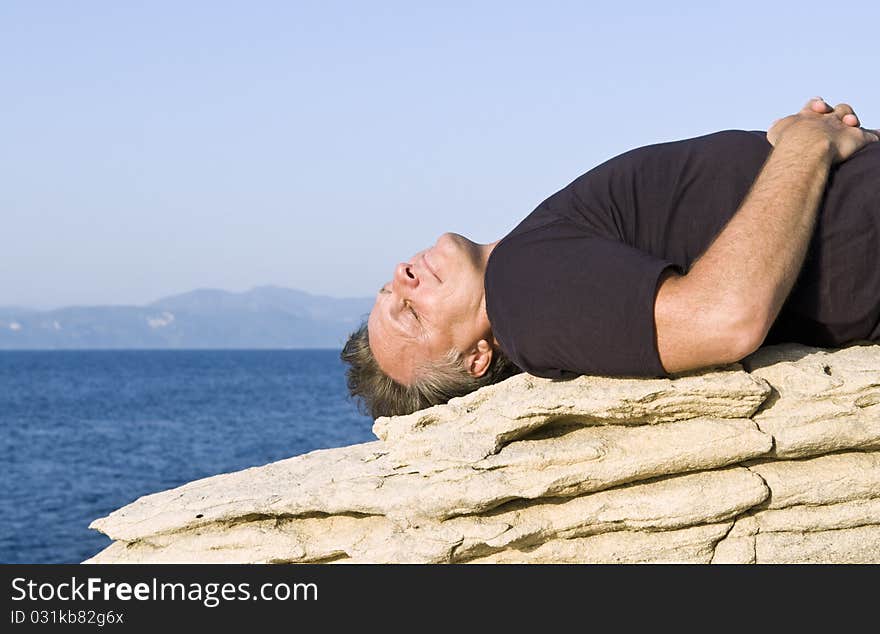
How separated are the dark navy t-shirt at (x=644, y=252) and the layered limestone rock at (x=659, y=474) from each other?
23 centimetres

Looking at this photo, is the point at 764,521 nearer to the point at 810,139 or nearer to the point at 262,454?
the point at 810,139

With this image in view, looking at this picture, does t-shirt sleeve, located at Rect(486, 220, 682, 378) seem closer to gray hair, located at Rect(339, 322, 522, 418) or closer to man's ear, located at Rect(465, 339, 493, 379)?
man's ear, located at Rect(465, 339, 493, 379)

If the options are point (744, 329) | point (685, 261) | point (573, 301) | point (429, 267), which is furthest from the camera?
point (429, 267)

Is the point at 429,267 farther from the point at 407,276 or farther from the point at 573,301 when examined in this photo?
the point at 573,301

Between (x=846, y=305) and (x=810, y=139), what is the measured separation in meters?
0.82

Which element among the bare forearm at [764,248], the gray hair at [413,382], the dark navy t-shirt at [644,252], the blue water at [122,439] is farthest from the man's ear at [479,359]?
the blue water at [122,439]

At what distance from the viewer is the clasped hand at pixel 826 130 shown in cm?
507

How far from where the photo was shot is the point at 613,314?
464 centimetres

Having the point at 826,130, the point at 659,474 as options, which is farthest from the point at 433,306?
the point at 826,130

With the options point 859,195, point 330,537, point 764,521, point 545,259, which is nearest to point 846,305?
point 859,195

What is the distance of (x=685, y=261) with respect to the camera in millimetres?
5094

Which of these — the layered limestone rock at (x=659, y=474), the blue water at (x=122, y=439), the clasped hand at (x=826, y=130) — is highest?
the clasped hand at (x=826, y=130)

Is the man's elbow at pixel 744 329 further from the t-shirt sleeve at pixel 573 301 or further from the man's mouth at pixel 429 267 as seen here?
the man's mouth at pixel 429 267

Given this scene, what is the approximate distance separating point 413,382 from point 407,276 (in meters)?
0.72
